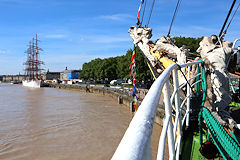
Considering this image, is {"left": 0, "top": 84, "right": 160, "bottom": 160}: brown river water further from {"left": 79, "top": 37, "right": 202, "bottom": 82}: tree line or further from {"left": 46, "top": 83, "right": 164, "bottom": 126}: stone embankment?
{"left": 79, "top": 37, "right": 202, "bottom": 82}: tree line

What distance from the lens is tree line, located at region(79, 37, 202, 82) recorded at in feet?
89.1

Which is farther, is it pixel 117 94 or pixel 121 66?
pixel 121 66

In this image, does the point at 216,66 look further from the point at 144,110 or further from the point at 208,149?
the point at 144,110

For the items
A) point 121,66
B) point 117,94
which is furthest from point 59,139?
point 121,66

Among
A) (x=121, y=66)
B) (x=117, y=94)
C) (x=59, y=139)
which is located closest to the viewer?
(x=59, y=139)

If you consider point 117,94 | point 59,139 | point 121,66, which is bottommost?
point 59,139

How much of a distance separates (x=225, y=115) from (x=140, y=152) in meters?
3.03

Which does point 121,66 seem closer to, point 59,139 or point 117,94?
point 117,94

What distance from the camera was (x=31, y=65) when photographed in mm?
74500

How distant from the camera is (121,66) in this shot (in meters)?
36.6

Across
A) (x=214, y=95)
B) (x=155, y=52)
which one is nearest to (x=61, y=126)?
(x=155, y=52)

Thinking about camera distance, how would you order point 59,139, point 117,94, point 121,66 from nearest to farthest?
point 59,139, point 117,94, point 121,66

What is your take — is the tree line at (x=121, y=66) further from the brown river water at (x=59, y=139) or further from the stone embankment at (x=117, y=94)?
the brown river water at (x=59, y=139)

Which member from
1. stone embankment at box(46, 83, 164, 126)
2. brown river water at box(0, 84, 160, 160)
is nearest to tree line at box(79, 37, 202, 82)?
stone embankment at box(46, 83, 164, 126)
